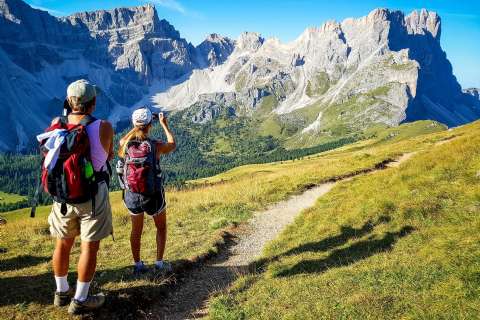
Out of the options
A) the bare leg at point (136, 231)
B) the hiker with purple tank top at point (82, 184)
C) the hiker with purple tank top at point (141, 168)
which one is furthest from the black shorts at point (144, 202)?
the hiker with purple tank top at point (82, 184)

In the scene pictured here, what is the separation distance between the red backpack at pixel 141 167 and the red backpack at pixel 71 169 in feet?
9.09

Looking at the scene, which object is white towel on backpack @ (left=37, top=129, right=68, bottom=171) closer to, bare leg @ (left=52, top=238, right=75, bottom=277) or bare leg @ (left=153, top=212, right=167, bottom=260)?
bare leg @ (left=52, top=238, right=75, bottom=277)

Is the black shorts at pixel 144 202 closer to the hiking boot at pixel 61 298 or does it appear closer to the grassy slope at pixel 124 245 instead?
the grassy slope at pixel 124 245

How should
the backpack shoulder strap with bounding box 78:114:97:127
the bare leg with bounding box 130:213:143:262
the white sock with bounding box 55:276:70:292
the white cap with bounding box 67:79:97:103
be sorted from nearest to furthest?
1. the backpack shoulder strap with bounding box 78:114:97:127
2. the white cap with bounding box 67:79:97:103
3. the white sock with bounding box 55:276:70:292
4. the bare leg with bounding box 130:213:143:262

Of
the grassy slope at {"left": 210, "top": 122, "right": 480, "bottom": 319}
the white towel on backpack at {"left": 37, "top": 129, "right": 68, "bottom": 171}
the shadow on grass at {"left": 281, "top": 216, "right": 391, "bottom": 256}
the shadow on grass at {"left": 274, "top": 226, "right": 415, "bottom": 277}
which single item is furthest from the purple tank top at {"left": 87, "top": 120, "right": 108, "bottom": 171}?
the shadow on grass at {"left": 281, "top": 216, "right": 391, "bottom": 256}

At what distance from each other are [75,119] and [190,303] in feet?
19.3

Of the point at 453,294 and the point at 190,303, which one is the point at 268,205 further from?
the point at 453,294

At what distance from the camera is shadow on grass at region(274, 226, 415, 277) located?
1208cm

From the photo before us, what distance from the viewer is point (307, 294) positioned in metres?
9.73

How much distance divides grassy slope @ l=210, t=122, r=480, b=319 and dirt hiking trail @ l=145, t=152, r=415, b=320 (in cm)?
74

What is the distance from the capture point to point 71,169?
7.86m

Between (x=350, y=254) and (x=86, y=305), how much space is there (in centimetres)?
795

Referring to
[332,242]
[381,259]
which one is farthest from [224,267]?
[381,259]

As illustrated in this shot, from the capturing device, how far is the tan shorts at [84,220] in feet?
27.4
